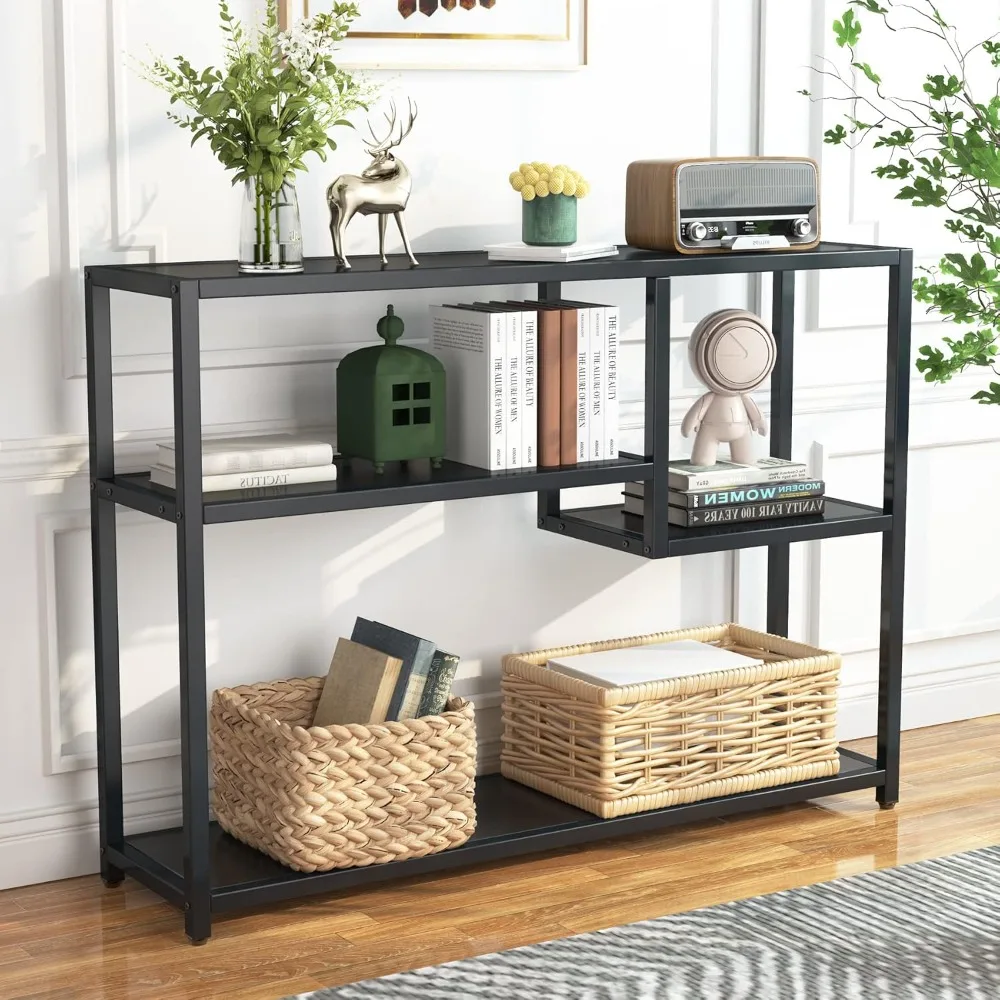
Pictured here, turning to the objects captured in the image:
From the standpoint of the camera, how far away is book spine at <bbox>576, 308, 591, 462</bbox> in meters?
2.94

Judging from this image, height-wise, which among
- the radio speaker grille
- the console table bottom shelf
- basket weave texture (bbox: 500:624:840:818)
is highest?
the radio speaker grille

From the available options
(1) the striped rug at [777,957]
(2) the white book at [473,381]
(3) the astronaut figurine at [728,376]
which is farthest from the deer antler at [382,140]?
(1) the striped rug at [777,957]

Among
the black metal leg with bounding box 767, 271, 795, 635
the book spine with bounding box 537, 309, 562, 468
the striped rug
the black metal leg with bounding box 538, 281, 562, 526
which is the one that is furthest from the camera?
the black metal leg with bounding box 767, 271, 795, 635

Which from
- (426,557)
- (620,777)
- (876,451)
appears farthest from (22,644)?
(876,451)

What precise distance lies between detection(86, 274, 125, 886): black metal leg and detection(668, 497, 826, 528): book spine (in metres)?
1.02

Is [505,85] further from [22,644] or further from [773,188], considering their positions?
[22,644]

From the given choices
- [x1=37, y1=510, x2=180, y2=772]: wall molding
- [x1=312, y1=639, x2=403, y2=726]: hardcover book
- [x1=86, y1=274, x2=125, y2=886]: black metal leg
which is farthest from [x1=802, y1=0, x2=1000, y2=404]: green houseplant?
[x1=37, y1=510, x2=180, y2=772]: wall molding

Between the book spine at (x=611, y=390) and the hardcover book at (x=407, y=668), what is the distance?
1.58 feet

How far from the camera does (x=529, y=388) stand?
2902 mm

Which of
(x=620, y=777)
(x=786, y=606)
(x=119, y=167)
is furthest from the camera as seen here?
(x=786, y=606)

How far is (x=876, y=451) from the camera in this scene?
3.69m

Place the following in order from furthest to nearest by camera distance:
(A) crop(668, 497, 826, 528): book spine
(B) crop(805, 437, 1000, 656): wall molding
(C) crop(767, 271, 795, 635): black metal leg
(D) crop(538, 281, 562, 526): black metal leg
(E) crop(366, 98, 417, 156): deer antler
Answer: (B) crop(805, 437, 1000, 656): wall molding, (C) crop(767, 271, 795, 635): black metal leg, (D) crop(538, 281, 562, 526): black metal leg, (A) crop(668, 497, 826, 528): book spine, (E) crop(366, 98, 417, 156): deer antler

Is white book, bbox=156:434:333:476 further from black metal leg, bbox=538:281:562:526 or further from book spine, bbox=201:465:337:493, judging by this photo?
black metal leg, bbox=538:281:562:526

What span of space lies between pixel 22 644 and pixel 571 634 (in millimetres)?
1099
